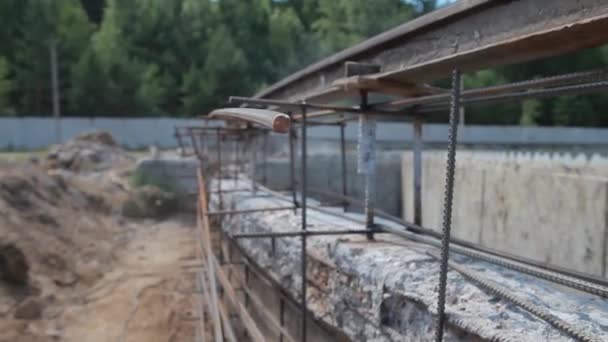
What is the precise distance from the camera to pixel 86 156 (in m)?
12.7

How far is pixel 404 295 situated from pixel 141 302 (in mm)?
4183

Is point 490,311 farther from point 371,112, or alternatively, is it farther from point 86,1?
point 86,1

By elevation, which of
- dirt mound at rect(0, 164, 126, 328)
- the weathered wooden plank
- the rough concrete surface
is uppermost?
the weathered wooden plank

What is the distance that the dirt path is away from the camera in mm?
4750

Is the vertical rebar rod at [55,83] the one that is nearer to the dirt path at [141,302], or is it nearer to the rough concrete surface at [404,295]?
the dirt path at [141,302]

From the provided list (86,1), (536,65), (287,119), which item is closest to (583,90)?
(287,119)

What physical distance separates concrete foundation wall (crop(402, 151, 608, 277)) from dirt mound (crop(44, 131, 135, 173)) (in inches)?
354

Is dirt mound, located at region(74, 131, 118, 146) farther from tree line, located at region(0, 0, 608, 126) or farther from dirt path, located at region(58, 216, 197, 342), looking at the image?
tree line, located at region(0, 0, 608, 126)

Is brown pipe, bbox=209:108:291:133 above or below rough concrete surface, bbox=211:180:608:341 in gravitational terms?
above

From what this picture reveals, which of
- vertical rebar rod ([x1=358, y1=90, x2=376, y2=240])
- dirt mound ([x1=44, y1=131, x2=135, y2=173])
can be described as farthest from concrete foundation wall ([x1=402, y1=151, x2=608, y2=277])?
dirt mound ([x1=44, y1=131, x2=135, y2=173])

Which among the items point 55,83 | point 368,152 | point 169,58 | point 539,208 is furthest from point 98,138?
point 169,58

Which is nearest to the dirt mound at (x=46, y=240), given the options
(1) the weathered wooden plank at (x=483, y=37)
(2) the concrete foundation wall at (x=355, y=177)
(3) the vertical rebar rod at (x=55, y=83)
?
(2) the concrete foundation wall at (x=355, y=177)

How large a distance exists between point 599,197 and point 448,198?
5023 mm

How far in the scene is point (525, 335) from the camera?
5.32 feet
